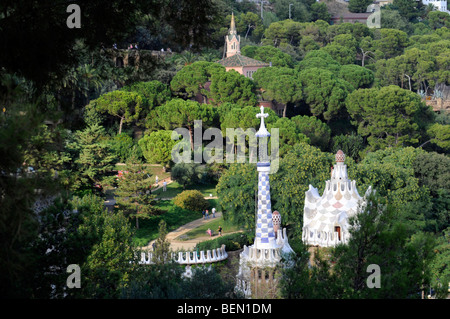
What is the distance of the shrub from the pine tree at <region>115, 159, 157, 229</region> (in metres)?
3.58

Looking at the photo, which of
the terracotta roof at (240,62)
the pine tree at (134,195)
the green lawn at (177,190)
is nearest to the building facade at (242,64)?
the terracotta roof at (240,62)

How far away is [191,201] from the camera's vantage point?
142 feet

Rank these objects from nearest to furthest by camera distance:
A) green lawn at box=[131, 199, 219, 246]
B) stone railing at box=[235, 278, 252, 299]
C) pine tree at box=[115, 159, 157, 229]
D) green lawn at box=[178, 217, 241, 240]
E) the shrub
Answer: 1. stone railing at box=[235, 278, 252, 299]
2. green lawn at box=[178, 217, 241, 240]
3. green lawn at box=[131, 199, 219, 246]
4. pine tree at box=[115, 159, 157, 229]
5. the shrub

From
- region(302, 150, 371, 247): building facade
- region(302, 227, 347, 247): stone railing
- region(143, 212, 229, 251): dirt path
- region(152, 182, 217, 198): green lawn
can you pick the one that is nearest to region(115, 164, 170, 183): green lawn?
region(152, 182, 217, 198): green lawn

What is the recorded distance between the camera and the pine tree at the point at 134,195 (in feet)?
128

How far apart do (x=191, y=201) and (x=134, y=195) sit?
453 cm

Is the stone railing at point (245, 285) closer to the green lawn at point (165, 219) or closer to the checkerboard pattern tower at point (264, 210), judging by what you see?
the checkerboard pattern tower at point (264, 210)

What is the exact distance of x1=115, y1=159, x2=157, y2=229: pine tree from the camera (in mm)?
39031

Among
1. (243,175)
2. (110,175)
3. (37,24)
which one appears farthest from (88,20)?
(110,175)

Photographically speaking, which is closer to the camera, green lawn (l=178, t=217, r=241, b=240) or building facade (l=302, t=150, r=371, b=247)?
building facade (l=302, t=150, r=371, b=247)

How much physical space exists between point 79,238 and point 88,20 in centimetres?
568

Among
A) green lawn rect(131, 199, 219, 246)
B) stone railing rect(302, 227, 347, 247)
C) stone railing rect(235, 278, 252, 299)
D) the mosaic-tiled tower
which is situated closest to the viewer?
stone railing rect(235, 278, 252, 299)

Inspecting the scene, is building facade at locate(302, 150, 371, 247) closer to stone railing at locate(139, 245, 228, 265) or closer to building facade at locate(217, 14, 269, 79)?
stone railing at locate(139, 245, 228, 265)

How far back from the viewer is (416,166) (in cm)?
4484
